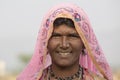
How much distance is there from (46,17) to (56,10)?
0.12 m

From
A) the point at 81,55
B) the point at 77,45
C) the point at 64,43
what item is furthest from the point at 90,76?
the point at 64,43

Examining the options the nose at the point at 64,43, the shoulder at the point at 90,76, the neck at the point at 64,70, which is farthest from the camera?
the shoulder at the point at 90,76

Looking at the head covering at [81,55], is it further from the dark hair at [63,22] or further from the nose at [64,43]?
the nose at [64,43]

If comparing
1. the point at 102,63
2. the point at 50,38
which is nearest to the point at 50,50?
the point at 50,38

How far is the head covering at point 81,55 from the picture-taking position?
599 cm

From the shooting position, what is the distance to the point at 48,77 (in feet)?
20.3

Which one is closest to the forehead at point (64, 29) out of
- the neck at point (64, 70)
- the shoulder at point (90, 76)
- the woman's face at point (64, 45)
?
the woman's face at point (64, 45)

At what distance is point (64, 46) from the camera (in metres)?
5.92

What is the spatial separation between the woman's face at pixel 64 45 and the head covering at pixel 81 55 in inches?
1.8

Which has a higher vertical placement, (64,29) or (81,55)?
(64,29)

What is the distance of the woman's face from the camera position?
5949 millimetres

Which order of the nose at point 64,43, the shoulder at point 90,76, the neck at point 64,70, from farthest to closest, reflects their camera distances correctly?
the shoulder at point 90,76 < the neck at point 64,70 < the nose at point 64,43

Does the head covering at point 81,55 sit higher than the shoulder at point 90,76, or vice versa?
the head covering at point 81,55

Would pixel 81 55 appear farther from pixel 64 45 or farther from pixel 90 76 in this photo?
pixel 64 45
